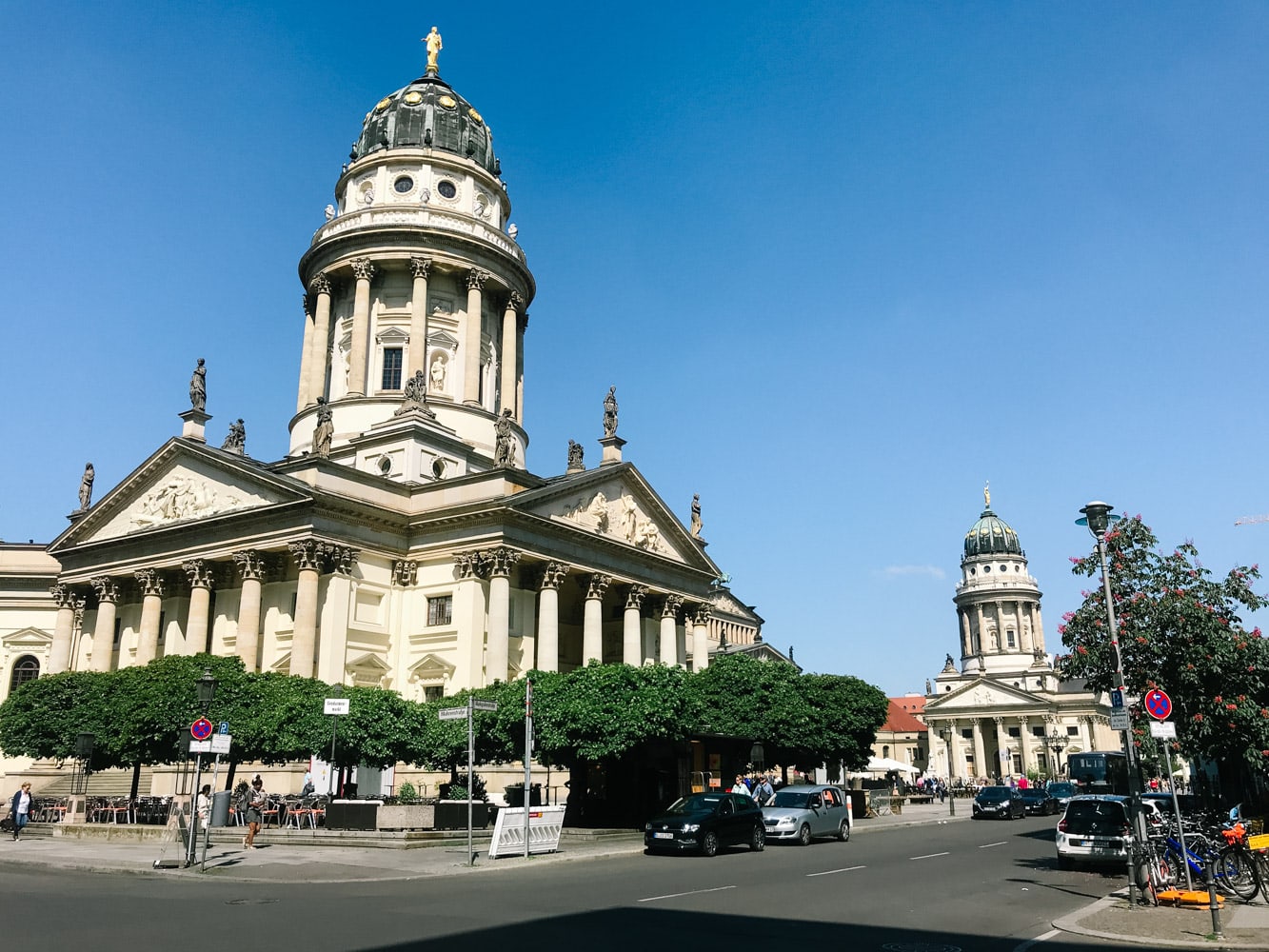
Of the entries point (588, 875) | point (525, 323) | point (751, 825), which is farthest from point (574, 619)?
point (588, 875)

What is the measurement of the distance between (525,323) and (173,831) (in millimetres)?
40954

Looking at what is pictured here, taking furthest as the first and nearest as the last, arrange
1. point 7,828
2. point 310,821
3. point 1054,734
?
1. point 1054,734
2. point 7,828
3. point 310,821

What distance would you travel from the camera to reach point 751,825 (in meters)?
27.6

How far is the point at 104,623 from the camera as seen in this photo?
47062mm

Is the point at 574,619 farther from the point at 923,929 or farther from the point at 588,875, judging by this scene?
the point at 923,929

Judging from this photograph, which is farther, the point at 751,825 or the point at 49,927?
the point at 751,825

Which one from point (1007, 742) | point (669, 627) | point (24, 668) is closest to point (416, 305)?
point (669, 627)

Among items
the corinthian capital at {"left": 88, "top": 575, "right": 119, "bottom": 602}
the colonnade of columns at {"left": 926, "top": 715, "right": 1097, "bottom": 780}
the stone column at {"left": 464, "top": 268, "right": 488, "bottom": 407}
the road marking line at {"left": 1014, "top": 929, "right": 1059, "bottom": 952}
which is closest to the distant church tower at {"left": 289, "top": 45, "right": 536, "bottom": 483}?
the stone column at {"left": 464, "top": 268, "right": 488, "bottom": 407}

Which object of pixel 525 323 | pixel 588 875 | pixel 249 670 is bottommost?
pixel 588 875

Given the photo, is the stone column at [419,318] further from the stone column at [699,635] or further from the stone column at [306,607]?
the stone column at [699,635]

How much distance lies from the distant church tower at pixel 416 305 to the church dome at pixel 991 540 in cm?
11082

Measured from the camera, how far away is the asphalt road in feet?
40.7

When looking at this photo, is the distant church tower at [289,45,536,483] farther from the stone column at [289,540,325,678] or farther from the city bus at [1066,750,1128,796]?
the city bus at [1066,750,1128,796]

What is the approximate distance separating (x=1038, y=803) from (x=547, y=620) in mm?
29609
